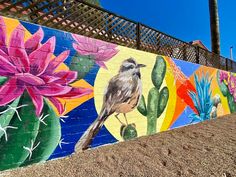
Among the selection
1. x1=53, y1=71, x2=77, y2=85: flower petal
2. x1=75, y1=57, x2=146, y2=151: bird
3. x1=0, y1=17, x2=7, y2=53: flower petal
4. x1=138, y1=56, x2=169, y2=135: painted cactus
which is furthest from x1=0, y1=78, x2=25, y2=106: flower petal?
x1=138, y1=56, x2=169, y2=135: painted cactus

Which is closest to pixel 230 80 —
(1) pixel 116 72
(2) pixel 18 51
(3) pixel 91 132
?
(1) pixel 116 72

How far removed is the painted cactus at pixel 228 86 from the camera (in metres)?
11.0

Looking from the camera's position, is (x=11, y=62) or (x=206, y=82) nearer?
(x=11, y=62)

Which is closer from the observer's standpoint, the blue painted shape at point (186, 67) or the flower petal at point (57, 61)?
Answer: the flower petal at point (57, 61)

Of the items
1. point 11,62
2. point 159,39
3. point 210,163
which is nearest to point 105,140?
point 210,163

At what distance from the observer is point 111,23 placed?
17.9ft

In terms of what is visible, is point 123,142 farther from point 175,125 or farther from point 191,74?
point 191,74

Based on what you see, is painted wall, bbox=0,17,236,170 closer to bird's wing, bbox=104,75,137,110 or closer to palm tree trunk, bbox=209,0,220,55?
bird's wing, bbox=104,75,137,110

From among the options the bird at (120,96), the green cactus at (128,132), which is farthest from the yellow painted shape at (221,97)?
the green cactus at (128,132)

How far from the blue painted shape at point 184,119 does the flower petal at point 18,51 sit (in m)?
4.52

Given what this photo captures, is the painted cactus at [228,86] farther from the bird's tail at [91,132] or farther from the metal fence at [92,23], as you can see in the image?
the bird's tail at [91,132]

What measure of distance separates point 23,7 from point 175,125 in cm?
493

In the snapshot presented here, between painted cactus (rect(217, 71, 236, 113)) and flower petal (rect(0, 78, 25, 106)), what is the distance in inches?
354

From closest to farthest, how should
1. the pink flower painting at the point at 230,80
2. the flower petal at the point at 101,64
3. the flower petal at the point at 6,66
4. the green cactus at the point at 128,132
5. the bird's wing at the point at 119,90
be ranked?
the flower petal at the point at 6,66
the flower petal at the point at 101,64
the bird's wing at the point at 119,90
the green cactus at the point at 128,132
the pink flower painting at the point at 230,80
